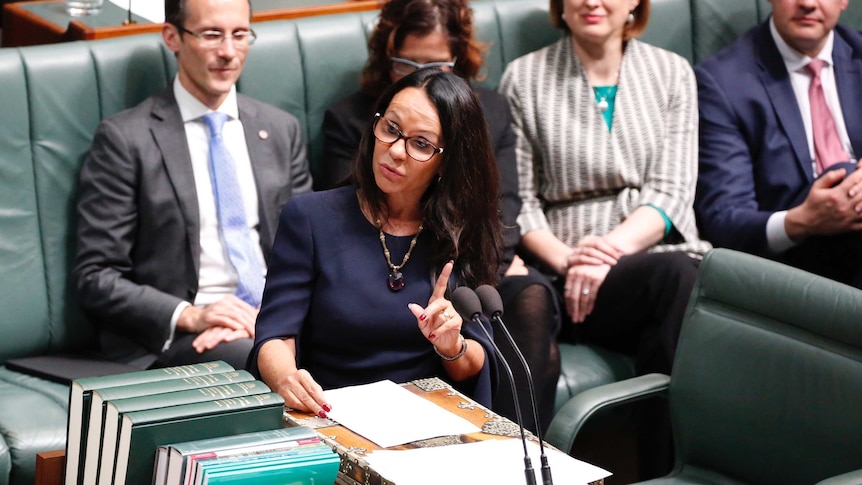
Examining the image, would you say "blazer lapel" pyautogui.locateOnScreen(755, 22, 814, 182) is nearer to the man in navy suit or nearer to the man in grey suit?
the man in navy suit

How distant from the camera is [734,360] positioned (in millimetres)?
2510

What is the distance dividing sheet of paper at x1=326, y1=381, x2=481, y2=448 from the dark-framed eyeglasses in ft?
1.53

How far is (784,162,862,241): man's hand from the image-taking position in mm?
3377

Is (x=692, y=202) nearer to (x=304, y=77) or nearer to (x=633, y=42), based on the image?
(x=633, y=42)

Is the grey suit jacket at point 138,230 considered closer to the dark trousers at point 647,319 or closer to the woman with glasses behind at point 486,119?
the woman with glasses behind at point 486,119

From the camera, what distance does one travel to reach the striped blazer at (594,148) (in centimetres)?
357

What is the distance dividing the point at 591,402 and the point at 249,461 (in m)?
0.89

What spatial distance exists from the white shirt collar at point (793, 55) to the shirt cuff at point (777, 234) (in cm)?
49

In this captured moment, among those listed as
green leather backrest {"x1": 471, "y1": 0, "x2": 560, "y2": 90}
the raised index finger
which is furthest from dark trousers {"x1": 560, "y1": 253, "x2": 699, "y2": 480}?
the raised index finger

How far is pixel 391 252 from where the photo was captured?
2.56m

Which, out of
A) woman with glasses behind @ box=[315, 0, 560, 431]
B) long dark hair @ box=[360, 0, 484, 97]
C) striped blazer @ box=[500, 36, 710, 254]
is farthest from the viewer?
striped blazer @ box=[500, 36, 710, 254]

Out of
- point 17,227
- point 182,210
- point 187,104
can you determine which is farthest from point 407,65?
point 17,227

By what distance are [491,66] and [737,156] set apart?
0.74 m

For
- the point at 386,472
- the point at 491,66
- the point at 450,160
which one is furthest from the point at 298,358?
the point at 491,66
